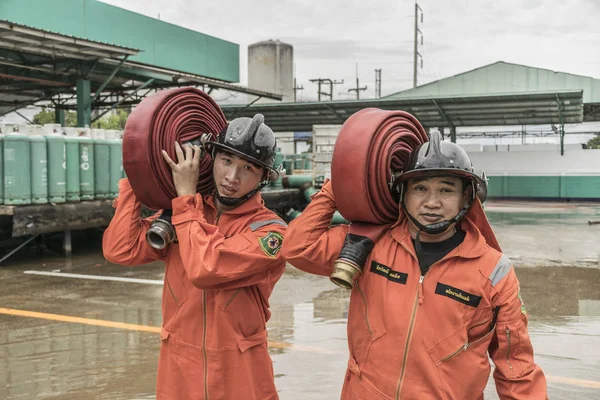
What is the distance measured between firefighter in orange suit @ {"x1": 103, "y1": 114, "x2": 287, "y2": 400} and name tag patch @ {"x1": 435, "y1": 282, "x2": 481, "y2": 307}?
67cm

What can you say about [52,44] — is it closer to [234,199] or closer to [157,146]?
[157,146]

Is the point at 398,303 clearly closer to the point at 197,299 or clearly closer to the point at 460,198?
the point at 460,198

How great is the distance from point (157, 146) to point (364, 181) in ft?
2.79

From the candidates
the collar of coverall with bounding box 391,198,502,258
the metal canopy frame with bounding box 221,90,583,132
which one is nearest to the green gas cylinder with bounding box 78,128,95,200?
the collar of coverall with bounding box 391,198,502,258

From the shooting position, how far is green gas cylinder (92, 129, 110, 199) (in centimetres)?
987

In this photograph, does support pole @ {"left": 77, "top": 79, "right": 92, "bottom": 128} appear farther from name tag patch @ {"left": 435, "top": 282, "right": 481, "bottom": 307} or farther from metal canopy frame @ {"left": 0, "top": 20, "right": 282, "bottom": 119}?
name tag patch @ {"left": 435, "top": 282, "right": 481, "bottom": 307}

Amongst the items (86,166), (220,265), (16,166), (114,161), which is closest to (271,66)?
(114,161)

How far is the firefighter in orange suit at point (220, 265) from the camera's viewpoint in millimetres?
2213

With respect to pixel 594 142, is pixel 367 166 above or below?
below

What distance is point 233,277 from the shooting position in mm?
2207

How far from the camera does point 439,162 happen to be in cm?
194

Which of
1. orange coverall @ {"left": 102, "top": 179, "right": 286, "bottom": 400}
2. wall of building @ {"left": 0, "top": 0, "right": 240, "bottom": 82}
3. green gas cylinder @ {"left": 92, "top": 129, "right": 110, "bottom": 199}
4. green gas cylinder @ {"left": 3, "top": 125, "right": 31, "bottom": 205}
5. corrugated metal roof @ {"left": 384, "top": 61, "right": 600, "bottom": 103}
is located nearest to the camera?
orange coverall @ {"left": 102, "top": 179, "right": 286, "bottom": 400}

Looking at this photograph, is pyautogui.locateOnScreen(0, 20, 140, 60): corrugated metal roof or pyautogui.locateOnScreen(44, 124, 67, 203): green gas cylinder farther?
pyautogui.locateOnScreen(0, 20, 140, 60): corrugated metal roof

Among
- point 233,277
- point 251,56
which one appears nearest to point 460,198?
point 233,277
